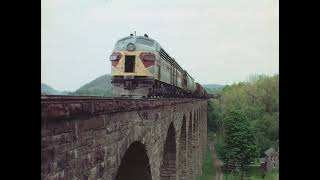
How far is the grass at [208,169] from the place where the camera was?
39100mm

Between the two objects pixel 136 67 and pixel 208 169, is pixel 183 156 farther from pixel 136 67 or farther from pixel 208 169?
pixel 208 169

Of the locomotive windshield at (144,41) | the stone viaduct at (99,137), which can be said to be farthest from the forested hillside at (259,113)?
the stone viaduct at (99,137)

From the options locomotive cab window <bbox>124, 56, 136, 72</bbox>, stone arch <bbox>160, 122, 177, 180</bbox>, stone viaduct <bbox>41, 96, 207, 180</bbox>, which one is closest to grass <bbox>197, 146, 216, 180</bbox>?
stone arch <bbox>160, 122, 177, 180</bbox>

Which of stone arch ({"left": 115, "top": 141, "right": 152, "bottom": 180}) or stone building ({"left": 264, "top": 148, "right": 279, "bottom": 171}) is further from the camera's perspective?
stone building ({"left": 264, "top": 148, "right": 279, "bottom": 171})

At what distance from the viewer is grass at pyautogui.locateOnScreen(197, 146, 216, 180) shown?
39.1 meters

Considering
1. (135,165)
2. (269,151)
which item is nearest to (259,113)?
(269,151)

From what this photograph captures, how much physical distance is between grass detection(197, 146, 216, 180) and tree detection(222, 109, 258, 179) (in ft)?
13.7

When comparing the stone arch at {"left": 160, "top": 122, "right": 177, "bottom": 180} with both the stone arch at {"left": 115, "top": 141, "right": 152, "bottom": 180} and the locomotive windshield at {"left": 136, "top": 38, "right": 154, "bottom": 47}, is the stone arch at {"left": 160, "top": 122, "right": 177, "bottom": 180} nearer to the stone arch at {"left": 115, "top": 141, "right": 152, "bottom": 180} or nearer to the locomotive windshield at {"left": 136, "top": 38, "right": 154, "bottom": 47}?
the locomotive windshield at {"left": 136, "top": 38, "right": 154, "bottom": 47}

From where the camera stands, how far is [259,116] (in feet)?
126

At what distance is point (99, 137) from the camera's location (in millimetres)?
7301

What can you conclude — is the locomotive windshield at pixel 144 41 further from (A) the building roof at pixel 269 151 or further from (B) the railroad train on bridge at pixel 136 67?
(A) the building roof at pixel 269 151

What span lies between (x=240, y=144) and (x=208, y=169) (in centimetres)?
954
